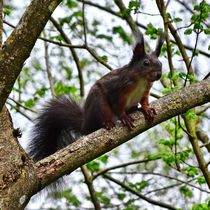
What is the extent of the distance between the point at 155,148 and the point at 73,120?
520cm

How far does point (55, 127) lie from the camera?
5363mm

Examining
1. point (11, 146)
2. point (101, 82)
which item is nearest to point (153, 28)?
point (101, 82)

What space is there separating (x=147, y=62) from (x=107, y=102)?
52 cm

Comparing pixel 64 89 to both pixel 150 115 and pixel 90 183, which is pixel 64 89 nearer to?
pixel 90 183

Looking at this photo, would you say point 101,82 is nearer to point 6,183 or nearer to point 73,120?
point 73,120

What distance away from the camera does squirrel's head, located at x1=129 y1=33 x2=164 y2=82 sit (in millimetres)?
5102

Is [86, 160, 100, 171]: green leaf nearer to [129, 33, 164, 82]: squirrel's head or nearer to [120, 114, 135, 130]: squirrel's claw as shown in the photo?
[129, 33, 164, 82]: squirrel's head

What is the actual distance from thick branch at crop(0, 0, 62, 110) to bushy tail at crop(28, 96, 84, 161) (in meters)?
1.74

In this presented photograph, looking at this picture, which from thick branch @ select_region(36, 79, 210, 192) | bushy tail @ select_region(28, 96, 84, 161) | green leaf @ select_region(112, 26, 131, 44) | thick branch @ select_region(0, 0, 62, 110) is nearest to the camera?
thick branch @ select_region(0, 0, 62, 110)

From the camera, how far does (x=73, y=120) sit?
5617 millimetres

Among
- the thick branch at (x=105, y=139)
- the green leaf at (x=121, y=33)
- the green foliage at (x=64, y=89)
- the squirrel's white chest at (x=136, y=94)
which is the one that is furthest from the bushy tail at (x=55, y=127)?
the green leaf at (x=121, y=33)

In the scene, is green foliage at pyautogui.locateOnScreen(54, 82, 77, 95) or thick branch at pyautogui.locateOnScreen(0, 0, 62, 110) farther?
green foliage at pyautogui.locateOnScreen(54, 82, 77, 95)

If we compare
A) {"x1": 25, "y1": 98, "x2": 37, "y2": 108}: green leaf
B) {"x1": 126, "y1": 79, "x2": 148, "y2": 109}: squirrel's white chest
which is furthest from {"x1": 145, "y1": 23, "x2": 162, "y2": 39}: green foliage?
{"x1": 25, "y1": 98, "x2": 37, "y2": 108}: green leaf

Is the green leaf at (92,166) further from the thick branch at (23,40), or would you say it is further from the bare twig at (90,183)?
the thick branch at (23,40)
